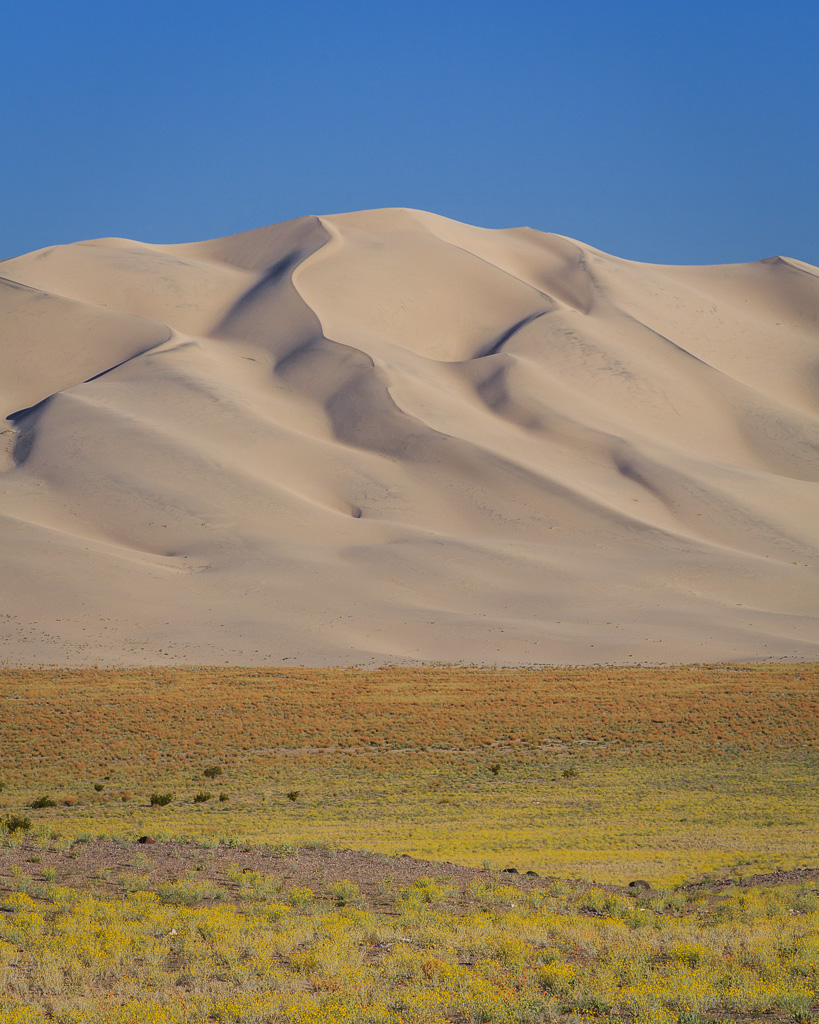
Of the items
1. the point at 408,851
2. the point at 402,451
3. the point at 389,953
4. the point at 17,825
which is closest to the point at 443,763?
the point at 408,851

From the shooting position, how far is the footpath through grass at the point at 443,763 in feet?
49.6

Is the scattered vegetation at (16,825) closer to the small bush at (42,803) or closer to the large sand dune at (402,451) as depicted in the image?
the small bush at (42,803)

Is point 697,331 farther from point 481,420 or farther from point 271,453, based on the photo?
point 271,453

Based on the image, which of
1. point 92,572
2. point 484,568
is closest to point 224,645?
point 92,572

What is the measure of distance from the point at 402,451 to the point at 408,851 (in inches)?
2589

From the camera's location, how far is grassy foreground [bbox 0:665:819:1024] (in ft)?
21.9

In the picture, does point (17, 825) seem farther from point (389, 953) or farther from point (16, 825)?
point (389, 953)

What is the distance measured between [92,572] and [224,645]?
12572 mm

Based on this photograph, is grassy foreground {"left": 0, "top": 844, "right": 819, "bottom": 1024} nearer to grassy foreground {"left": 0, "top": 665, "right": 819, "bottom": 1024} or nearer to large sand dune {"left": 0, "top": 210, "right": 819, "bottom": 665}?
grassy foreground {"left": 0, "top": 665, "right": 819, "bottom": 1024}

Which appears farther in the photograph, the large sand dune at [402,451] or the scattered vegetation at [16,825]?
the large sand dune at [402,451]

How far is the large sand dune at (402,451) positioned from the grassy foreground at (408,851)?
1667 cm

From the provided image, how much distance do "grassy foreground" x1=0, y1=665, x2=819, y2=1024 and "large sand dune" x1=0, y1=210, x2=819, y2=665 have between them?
54.7 ft

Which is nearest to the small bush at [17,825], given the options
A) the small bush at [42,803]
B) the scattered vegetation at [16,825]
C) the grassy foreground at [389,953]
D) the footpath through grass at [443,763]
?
the scattered vegetation at [16,825]

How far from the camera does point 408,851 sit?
1408 cm
